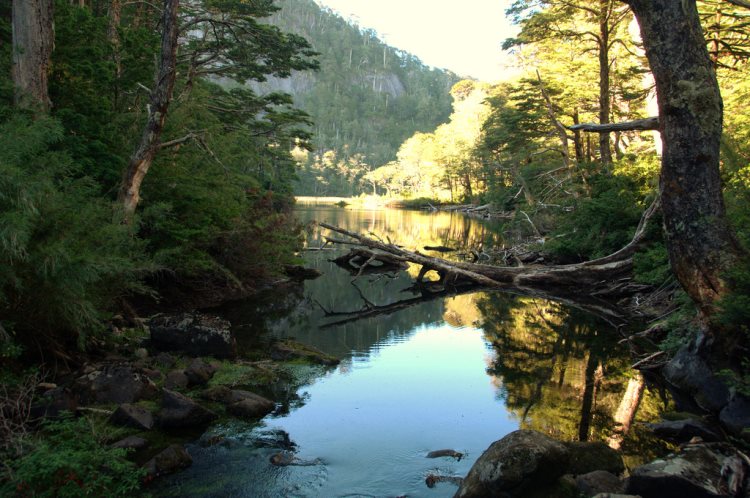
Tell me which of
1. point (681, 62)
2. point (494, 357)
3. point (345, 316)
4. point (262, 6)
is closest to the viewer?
point (681, 62)

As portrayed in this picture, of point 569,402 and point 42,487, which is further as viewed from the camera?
point 569,402

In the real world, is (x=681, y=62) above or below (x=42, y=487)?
above

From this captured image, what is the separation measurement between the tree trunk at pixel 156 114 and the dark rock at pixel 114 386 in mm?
3570

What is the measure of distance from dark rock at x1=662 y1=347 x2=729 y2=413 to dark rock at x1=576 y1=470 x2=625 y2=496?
2.54 m

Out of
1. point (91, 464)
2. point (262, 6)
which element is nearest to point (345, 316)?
point (91, 464)

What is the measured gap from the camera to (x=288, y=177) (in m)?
41.1

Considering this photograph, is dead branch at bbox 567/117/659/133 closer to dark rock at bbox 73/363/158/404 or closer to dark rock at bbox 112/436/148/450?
dark rock at bbox 112/436/148/450

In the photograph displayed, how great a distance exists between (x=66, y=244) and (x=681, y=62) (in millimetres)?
6789

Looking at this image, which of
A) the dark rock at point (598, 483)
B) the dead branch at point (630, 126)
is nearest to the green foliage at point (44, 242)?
the dark rock at point (598, 483)

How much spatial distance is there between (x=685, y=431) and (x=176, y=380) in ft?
19.7

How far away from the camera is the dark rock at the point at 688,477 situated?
4100 millimetres

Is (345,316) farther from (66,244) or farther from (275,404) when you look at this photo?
(66,244)

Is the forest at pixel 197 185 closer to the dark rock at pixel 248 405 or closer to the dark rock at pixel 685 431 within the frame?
the dark rock at pixel 685 431

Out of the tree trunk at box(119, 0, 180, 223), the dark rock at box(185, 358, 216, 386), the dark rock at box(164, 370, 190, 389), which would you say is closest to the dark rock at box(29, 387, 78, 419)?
the dark rock at box(164, 370, 190, 389)
